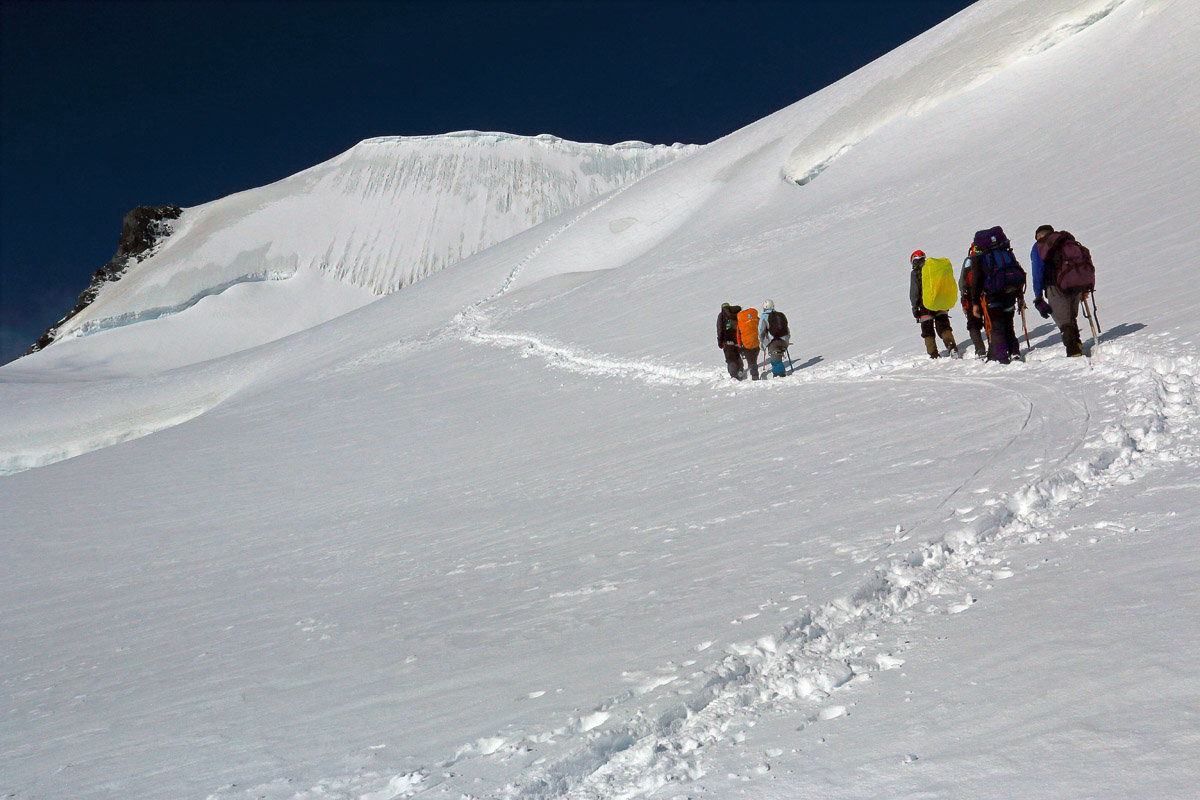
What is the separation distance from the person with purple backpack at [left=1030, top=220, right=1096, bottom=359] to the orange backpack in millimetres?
4579

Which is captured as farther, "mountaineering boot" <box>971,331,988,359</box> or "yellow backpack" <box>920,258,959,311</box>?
"yellow backpack" <box>920,258,959,311</box>

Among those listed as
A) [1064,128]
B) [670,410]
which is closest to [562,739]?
[670,410]

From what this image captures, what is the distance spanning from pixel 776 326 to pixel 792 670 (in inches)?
380

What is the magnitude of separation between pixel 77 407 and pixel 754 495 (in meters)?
32.1

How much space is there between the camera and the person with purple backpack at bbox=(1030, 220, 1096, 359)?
28.9ft

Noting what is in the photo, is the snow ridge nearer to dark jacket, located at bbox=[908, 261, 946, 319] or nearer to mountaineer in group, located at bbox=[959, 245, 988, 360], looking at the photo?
mountaineer in group, located at bbox=[959, 245, 988, 360]

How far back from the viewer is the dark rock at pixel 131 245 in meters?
85.8

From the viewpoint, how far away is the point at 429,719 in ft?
13.4

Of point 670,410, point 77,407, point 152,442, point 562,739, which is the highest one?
point 77,407

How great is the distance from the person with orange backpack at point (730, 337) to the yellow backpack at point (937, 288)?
329cm

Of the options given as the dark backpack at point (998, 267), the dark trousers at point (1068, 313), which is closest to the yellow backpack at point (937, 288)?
the dark backpack at point (998, 267)

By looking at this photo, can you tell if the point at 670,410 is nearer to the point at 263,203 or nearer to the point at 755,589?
the point at 755,589

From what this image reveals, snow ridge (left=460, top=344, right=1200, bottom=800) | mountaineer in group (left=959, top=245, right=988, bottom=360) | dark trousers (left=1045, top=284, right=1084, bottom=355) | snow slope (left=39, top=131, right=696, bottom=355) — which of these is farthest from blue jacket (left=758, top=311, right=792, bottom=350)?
snow slope (left=39, top=131, right=696, bottom=355)

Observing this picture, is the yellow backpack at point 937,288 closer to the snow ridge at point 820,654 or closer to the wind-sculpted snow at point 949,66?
the snow ridge at point 820,654
